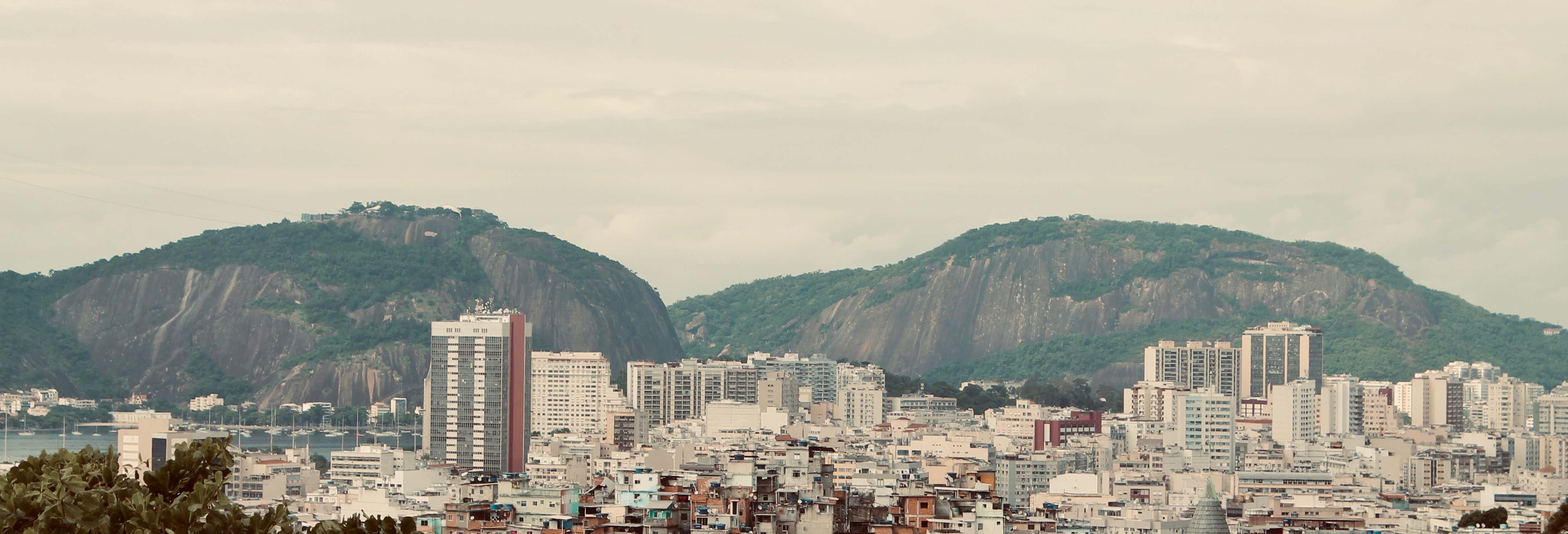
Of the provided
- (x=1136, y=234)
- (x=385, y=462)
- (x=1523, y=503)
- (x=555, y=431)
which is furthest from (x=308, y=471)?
(x=1136, y=234)

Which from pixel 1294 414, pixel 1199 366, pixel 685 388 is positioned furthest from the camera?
pixel 1199 366

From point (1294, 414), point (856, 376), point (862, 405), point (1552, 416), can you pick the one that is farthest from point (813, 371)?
point (1552, 416)

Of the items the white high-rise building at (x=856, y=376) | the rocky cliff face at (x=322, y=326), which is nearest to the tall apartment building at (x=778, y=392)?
the white high-rise building at (x=856, y=376)

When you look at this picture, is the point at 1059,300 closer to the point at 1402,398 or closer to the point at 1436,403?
the point at 1402,398

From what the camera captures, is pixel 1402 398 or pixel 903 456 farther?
pixel 1402 398

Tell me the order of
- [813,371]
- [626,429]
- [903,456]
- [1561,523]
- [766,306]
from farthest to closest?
[766,306]
[813,371]
[626,429]
[903,456]
[1561,523]

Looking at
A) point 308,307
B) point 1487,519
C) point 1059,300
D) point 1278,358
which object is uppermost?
point 1059,300

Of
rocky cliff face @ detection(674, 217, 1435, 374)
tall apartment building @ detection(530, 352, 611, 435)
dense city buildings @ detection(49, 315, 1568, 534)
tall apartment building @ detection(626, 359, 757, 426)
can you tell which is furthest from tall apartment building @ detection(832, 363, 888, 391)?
rocky cliff face @ detection(674, 217, 1435, 374)

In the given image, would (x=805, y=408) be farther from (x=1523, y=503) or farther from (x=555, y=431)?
(x=1523, y=503)
